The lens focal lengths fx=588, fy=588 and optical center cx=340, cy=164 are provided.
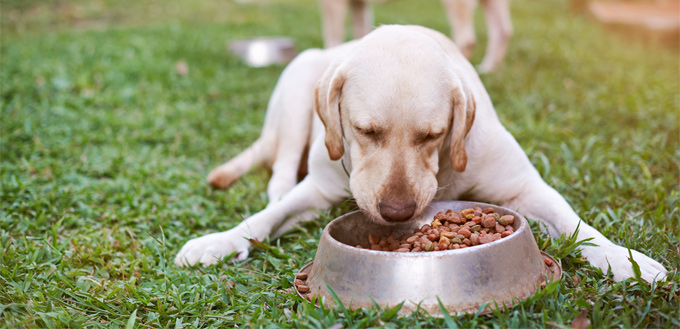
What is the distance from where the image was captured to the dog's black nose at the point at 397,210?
214cm

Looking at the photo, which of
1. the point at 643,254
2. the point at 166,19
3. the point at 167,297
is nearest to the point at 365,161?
the point at 167,297

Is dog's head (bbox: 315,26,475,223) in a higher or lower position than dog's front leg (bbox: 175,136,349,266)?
higher

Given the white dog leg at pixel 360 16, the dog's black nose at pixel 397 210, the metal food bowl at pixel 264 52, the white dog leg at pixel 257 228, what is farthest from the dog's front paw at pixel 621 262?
the metal food bowl at pixel 264 52

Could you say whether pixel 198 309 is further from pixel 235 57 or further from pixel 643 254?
pixel 235 57

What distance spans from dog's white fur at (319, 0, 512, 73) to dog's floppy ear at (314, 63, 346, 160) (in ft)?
11.5

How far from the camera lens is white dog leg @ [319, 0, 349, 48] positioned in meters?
6.21

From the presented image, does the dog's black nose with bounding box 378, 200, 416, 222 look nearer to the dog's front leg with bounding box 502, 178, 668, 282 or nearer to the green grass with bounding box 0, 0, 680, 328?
the green grass with bounding box 0, 0, 680, 328

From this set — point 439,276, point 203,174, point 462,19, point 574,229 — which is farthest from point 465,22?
point 439,276

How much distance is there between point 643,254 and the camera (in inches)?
84.4

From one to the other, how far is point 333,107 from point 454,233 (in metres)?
0.76

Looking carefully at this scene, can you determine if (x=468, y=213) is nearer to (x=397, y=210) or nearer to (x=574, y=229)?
(x=397, y=210)

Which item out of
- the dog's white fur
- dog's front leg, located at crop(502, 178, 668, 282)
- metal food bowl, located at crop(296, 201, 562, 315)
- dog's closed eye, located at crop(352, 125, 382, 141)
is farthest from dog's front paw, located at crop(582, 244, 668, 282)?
the dog's white fur

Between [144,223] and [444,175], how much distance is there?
1504 millimetres

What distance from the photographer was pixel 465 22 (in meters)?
5.73
